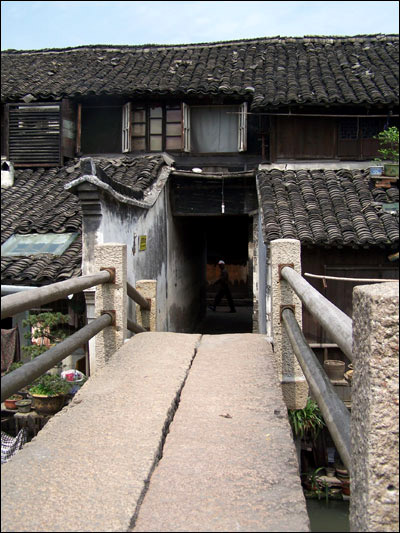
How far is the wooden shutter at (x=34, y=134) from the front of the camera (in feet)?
39.2

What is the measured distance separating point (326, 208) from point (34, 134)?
7.25m

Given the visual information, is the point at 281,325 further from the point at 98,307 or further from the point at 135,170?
the point at 135,170

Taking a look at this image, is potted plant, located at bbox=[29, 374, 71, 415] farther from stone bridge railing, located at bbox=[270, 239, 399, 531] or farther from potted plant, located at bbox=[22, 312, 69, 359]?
stone bridge railing, located at bbox=[270, 239, 399, 531]

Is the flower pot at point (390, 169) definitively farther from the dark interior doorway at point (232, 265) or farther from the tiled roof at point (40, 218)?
the dark interior doorway at point (232, 265)

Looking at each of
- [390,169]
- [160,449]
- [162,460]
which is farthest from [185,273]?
[162,460]

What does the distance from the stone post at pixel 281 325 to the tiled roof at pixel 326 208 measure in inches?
187


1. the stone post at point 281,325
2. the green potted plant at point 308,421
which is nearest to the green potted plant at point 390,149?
the green potted plant at point 308,421

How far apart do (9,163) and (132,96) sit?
325 cm

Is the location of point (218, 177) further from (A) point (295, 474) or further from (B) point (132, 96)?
(A) point (295, 474)

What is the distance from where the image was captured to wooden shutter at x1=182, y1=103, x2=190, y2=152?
11594 mm

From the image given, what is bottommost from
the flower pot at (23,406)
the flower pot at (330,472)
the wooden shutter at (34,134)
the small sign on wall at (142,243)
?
the flower pot at (330,472)

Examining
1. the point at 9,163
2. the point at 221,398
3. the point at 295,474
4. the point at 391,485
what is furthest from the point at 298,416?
the point at 9,163

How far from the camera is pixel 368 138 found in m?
11.1

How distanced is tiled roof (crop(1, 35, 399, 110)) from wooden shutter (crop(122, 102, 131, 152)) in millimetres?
413
